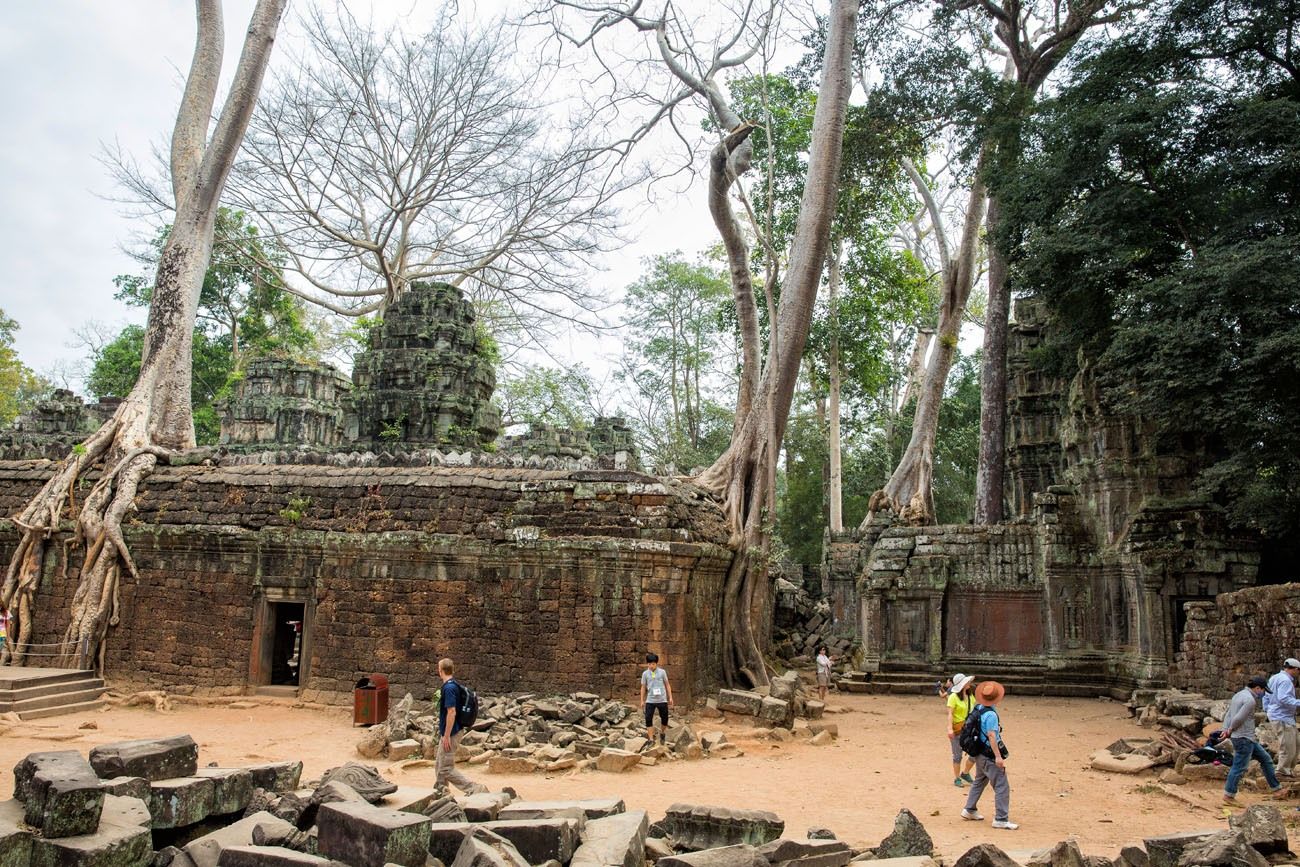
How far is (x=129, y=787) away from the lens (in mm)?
5539

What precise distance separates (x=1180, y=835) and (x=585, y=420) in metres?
29.6

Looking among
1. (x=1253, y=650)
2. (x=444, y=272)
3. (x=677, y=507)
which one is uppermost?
(x=444, y=272)

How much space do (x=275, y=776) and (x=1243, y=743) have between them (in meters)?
7.16

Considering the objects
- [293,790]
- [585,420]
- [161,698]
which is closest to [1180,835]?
[293,790]

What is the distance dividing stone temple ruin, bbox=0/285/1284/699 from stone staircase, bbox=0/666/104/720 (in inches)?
22.1

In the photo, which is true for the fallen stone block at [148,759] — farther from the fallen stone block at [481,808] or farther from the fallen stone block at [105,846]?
the fallen stone block at [481,808]

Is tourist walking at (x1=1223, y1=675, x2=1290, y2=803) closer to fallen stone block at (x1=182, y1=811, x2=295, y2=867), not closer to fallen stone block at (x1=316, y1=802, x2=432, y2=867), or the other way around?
fallen stone block at (x1=316, y1=802, x2=432, y2=867)

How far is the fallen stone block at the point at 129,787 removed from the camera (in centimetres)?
549

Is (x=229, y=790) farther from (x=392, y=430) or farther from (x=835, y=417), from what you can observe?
(x=835, y=417)

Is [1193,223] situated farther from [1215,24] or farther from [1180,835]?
[1180,835]

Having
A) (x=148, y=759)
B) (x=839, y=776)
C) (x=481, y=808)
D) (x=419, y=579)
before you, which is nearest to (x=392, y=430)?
(x=419, y=579)

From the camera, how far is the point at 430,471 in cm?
1161

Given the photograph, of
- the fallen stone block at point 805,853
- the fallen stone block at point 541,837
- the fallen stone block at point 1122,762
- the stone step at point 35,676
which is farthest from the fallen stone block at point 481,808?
the stone step at point 35,676

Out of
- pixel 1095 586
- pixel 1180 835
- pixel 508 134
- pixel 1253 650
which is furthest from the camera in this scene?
pixel 508 134
